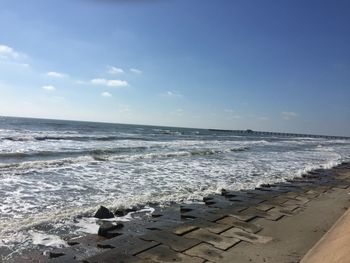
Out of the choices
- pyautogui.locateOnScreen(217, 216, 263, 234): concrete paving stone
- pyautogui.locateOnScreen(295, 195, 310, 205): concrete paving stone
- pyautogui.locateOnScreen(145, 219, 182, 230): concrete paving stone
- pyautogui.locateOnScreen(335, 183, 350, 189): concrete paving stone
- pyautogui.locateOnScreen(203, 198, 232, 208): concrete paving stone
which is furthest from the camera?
pyautogui.locateOnScreen(335, 183, 350, 189): concrete paving stone

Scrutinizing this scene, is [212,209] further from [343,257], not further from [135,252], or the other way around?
[343,257]

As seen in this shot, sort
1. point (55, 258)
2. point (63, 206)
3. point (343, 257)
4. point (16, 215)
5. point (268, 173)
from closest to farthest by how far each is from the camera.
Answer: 1. point (343, 257)
2. point (55, 258)
3. point (16, 215)
4. point (63, 206)
5. point (268, 173)

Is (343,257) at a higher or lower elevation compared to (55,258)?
higher

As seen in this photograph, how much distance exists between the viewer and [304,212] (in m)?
9.60

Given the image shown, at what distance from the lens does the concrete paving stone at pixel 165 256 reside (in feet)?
18.7

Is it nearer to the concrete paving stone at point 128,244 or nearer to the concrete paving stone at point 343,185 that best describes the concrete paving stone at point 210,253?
the concrete paving stone at point 128,244

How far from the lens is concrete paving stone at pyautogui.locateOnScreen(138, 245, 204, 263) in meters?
5.71

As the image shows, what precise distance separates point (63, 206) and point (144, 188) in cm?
338

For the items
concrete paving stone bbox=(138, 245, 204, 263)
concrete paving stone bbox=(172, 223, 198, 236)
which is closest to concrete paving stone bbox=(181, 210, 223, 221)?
concrete paving stone bbox=(172, 223, 198, 236)

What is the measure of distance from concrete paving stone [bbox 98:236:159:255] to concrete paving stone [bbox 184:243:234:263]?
2.38ft

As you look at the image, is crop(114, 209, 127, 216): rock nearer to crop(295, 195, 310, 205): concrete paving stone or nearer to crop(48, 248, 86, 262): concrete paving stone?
crop(48, 248, 86, 262): concrete paving stone

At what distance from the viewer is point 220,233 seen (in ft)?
23.6

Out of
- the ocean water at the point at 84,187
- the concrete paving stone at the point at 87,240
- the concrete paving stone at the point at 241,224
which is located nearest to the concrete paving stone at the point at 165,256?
the concrete paving stone at the point at 87,240

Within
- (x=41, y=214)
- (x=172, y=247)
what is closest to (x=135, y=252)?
(x=172, y=247)
